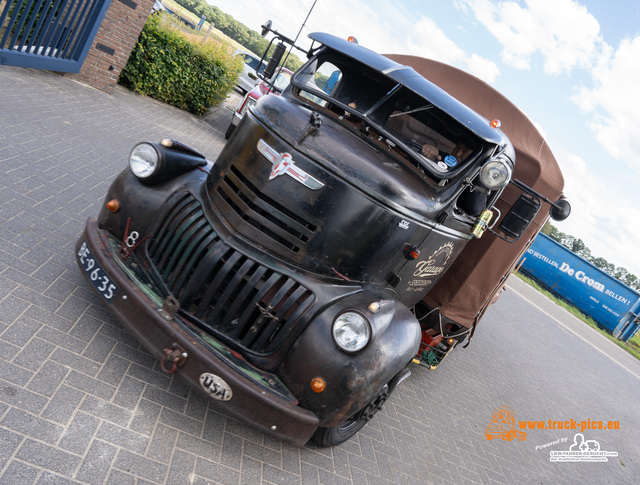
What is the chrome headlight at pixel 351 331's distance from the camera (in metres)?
3.36

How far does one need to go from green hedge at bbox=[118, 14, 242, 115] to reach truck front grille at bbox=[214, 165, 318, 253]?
28.8 feet

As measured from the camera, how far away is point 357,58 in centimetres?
443

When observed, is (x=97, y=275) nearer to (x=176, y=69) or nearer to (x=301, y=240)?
(x=301, y=240)

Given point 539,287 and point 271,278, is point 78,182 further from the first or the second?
point 539,287

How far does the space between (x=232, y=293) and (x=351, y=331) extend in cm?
91

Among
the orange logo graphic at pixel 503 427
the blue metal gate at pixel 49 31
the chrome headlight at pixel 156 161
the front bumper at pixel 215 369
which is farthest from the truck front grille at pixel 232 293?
the blue metal gate at pixel 49 31

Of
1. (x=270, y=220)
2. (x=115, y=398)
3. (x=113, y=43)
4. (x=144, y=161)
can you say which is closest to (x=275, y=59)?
(x=144, y=161)

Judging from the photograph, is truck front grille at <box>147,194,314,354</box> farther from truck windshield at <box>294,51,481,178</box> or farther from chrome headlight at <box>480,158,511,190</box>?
chrome headlight at <box>480,158,511,190</box>

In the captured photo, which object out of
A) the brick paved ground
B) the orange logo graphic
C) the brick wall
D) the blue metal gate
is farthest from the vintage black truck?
the brick wall

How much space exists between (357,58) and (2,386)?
3646 millimetres

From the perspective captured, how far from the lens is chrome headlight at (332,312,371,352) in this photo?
3.36m

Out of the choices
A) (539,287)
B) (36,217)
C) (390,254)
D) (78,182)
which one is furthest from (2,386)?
(539,287)

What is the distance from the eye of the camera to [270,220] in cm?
373

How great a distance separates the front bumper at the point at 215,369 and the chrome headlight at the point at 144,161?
2.92 ft
